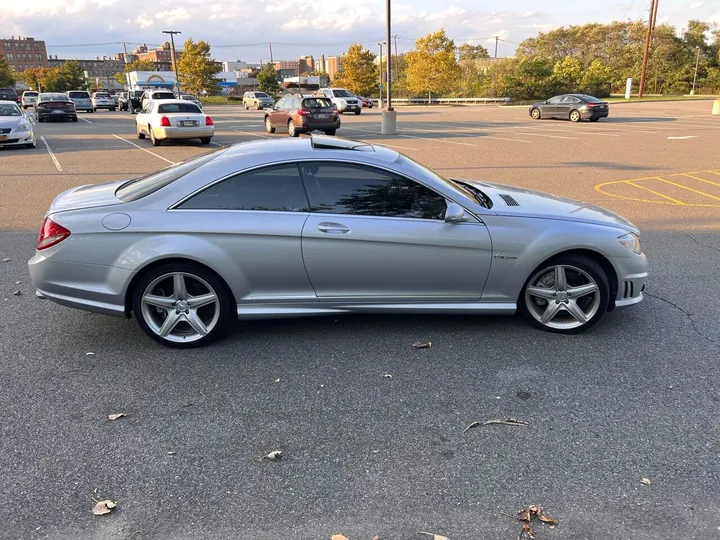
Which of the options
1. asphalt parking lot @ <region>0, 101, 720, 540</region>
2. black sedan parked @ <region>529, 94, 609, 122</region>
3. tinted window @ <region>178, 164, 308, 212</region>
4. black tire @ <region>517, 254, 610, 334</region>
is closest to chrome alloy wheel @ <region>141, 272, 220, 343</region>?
asphalt parking lot @ <region>0, 101, 720, 540</region>

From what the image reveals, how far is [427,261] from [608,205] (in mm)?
6229

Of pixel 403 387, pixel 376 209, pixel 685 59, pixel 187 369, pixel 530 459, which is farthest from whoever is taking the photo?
pixel 685 59

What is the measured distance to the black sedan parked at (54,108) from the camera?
106 feet

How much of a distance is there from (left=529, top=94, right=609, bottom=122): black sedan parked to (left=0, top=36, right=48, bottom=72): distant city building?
189575mm

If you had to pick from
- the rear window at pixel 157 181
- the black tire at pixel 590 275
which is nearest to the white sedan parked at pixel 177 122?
the rear window at pixel 157 181

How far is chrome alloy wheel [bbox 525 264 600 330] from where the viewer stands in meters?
4.32

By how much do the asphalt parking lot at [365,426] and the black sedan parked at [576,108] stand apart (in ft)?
86.0

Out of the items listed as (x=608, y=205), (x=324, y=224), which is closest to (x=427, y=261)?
(x=324, y=224)

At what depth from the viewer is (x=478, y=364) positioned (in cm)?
396

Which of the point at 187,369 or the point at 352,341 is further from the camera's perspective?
the point at 352,341

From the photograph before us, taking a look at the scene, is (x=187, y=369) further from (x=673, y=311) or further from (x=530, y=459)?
(x=673, y=311)

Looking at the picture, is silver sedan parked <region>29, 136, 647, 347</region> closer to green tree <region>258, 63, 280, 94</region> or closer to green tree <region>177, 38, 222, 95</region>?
green tree <region>177, 38, 222, 95</region>

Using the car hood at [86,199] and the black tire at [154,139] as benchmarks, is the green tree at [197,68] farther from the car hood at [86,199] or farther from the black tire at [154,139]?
the car hood at [86,199]

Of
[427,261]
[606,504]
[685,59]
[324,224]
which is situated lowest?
[606,504]
